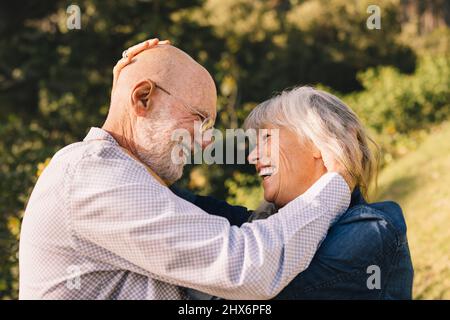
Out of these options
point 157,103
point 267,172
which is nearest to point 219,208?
point 267,172

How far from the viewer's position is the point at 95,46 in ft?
28.3

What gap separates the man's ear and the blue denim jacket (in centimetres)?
73

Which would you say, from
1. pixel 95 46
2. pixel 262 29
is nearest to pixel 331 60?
pixel 262 29

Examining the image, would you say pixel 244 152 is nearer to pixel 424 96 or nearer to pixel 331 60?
pixel 424 96

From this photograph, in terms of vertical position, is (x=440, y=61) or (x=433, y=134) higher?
(x=440, y=61)

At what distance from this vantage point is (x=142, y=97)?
2209 millimetres

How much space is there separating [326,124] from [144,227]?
3.00 ft

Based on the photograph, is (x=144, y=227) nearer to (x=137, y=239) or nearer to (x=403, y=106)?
(x=137, y=239)

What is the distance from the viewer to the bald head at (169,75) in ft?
7.27

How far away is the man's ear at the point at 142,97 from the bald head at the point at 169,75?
0.07ft

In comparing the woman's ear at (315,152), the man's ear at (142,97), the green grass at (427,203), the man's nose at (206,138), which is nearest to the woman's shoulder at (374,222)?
the woman's ear at (315,152)

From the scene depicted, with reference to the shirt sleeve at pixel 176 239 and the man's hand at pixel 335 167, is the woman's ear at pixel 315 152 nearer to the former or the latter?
the man's hand at pixel 335 167

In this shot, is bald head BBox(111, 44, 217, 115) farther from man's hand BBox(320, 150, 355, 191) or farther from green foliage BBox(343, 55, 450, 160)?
green foliage BBox(343, 55, 450, 160)
